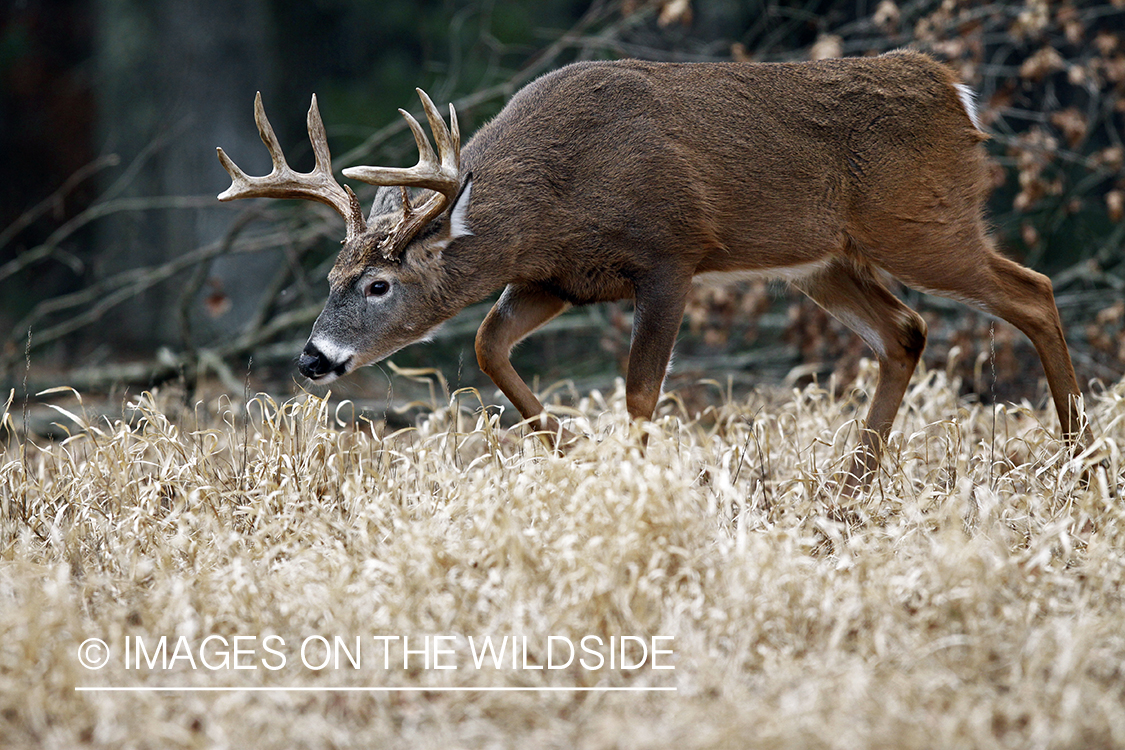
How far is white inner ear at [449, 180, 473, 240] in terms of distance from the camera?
4.27 metres

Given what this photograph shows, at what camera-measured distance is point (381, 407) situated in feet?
22.6

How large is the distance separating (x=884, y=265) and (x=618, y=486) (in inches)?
75.3

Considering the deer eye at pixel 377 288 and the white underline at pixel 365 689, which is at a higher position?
the deer eye at pixel 377 288

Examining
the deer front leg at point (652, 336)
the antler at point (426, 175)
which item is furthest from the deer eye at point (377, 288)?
the deer front leg at point (652, 336)

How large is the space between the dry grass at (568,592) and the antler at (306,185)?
29.4 inches

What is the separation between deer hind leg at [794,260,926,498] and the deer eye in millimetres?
1795

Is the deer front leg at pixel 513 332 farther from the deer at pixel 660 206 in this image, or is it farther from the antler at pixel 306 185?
the antler at pixel 306 185

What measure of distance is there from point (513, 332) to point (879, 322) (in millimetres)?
1582

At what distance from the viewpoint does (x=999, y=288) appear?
4746 mm

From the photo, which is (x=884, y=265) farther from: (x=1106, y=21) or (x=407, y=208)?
(x=1106, y=21)

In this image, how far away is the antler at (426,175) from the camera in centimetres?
397

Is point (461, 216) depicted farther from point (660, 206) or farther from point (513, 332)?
point (660, 206)

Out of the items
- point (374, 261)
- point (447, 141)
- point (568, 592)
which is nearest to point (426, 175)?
point (447, 141)

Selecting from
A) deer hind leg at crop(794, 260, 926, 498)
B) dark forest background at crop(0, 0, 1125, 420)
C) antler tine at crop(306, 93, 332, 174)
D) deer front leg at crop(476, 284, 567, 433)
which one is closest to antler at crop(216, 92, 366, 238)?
antler tine at crop(306, 93, 332, 174)
